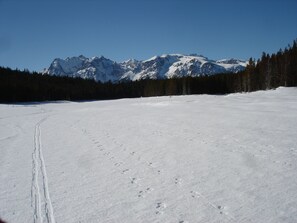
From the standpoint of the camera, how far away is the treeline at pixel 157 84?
80269mm

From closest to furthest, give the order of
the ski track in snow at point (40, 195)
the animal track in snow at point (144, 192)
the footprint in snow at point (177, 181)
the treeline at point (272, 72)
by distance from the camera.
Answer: the ski track in snow at point (40, 195) < the animal track in snow at point (144, 192) < the footprint in snow at point (177, 181) < the treeline at point (272, 72)

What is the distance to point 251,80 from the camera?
93.6 metres

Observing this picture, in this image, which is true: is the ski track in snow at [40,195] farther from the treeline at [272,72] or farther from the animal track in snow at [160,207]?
the treeline at [272,72]

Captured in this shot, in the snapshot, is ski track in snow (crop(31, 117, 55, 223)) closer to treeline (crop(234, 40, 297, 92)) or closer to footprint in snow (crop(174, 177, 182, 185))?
footprint in snow (crop(174, 177, 182, 185))

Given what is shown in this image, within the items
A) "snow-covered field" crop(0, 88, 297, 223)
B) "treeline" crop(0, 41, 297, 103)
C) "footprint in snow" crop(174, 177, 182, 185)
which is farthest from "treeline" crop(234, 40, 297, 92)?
"footprint in snow" crop(174, 177, 182, 185)

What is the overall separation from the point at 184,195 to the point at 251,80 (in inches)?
3647

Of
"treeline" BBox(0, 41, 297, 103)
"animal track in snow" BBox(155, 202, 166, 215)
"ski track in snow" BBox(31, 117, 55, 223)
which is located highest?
"treeline" BBox(0, 41, 297, 103)

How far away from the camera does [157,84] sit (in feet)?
442

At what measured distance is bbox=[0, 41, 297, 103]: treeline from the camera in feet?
263

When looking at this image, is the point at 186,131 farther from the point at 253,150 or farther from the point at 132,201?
the point at 132,201

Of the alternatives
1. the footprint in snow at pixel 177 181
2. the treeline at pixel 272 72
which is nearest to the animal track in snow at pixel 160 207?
the footprint in snow at pixel 177 181

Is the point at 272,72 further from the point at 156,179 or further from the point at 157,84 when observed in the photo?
the point at 156,179

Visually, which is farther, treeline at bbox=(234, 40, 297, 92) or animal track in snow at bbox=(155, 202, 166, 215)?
treeline at bbox=(234, 40, 297, 92)

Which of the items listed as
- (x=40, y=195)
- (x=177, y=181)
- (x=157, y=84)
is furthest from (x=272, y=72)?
(x=40, y=195)
